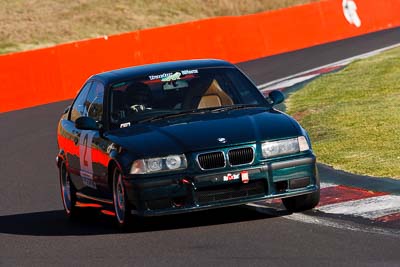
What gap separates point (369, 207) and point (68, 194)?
3.38 metres

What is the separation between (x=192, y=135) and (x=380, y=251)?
92.4 inches

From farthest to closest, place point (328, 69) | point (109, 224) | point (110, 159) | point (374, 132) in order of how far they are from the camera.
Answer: point (328, 69), point (374, 132), point (109, 224), point (110, 159)

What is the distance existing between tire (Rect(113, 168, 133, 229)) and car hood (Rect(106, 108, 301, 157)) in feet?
0.96

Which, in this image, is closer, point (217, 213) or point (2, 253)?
point (2, 253)

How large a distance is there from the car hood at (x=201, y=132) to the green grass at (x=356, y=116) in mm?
2132

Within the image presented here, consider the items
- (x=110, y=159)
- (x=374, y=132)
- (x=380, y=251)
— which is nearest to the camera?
(x=380, y=251)

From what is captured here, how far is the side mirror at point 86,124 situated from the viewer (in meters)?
11.1

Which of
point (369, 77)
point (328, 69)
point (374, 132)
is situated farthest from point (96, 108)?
point (328, 69)

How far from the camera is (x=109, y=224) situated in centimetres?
1126

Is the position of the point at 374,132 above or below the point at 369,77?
above

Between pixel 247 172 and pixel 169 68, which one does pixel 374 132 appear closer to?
pixel 169 68

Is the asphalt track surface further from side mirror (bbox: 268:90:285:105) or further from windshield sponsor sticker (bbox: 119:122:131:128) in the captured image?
side mirror (bbox: 268:90:285:105)

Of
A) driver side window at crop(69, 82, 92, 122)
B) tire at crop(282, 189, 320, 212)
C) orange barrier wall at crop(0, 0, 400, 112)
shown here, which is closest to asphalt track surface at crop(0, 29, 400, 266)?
tire at crop(282, 189, 320, 212)

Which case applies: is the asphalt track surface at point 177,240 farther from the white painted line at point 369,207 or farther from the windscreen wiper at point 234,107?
the windscreen wiper at point 234,107
